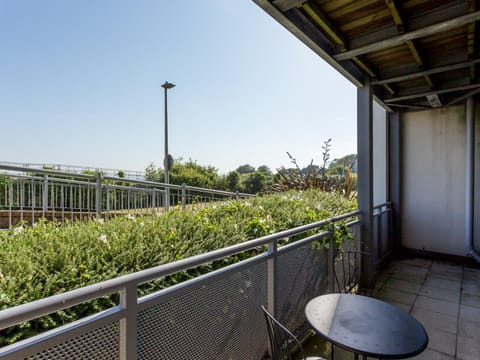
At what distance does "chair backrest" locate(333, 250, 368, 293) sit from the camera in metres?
2.73

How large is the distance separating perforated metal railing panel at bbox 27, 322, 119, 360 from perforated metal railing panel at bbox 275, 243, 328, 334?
1.23m

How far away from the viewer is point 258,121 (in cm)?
1442

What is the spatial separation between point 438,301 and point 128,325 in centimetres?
374

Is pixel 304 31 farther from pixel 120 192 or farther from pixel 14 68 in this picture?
pixel 14 68

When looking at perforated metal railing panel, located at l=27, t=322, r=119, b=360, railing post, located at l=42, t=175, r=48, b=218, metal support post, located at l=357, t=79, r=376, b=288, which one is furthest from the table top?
railing post, located at l=42, t=175, r=48, b=218

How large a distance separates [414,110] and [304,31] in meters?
3.84

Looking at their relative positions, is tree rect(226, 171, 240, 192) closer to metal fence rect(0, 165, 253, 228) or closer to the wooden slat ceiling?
metal fence rect(0, 165, 253, 228)

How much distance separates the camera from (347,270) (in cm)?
311

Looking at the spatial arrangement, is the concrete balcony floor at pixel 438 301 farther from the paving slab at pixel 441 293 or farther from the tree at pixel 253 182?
the tree at pixel 253 182

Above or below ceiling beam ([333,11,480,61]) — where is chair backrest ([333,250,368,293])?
below

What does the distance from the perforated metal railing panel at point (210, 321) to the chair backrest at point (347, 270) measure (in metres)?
1.25

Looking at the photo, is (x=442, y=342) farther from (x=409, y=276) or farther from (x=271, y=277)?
(x=271, y=277)

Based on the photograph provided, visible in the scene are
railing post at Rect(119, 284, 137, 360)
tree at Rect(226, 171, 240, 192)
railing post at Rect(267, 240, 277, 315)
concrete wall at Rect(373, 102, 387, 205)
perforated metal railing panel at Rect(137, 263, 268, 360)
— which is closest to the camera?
railing post at Rect(119, 284, 137, 360)

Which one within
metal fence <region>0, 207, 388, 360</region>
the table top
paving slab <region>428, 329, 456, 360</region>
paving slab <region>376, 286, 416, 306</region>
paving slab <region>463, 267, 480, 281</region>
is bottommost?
paving slab <region>376, 286, 416, 306</region>
